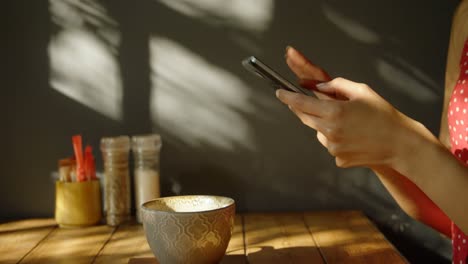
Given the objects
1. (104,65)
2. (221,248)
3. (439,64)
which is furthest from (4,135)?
(439,64)

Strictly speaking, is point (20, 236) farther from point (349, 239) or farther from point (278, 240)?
point (349, 239)

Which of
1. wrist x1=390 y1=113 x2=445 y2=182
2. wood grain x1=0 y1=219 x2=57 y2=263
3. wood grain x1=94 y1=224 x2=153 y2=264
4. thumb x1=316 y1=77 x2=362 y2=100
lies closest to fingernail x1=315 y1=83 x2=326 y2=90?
thumb x1=316 y1=77 x2=362 y2=100

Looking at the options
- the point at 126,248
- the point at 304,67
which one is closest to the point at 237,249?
the point at 126,248

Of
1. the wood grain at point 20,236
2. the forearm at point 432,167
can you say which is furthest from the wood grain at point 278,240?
the wood grain at point 20,236

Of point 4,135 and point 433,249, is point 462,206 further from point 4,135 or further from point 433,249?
point 4,135

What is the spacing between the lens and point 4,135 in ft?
5.32

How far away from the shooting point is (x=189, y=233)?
918 millimetres

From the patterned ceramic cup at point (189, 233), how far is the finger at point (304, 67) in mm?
262

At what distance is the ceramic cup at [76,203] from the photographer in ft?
4.84

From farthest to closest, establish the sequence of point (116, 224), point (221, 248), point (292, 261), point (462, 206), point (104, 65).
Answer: point (104, 65) < point (116, 224) < point (292, 261) < point (221, 248) < point (462, 206)

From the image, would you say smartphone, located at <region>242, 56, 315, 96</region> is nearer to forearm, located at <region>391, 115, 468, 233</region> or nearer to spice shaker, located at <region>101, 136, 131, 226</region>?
forearm, located at <region>391, 115, 468, 233</region>

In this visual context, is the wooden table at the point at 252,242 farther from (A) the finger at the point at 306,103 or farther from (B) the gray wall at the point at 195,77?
(A) the finger at the point at 306,103

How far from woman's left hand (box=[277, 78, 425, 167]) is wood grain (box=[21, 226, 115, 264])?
651 millimetres

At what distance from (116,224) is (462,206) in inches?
37.9
